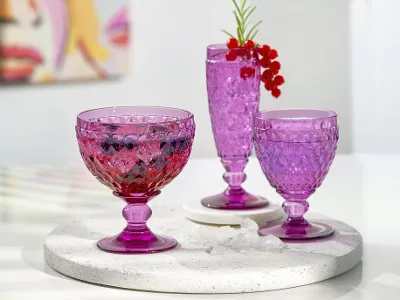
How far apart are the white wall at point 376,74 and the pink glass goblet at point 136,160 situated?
12.3ft

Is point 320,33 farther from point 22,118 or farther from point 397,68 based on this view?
point 22,118

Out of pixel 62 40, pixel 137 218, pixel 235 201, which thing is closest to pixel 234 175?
pixel 235 201

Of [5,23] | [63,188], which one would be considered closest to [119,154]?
[63,188]

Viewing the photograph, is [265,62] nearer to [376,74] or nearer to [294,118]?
[294,118]

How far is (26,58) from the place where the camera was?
4523 millimetres

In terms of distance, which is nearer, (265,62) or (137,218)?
(137,218)

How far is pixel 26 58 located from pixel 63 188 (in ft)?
9.38

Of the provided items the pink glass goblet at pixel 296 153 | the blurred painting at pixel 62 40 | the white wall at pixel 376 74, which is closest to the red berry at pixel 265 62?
the pink glass goblet at pixel 296 153

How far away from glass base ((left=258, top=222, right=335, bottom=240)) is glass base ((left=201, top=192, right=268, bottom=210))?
14 centimetres

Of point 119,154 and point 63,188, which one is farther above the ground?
point 119,154

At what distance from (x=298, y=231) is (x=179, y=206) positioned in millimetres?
289

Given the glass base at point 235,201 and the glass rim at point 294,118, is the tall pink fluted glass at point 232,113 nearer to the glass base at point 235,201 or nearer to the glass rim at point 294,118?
the glass base at point 235,201

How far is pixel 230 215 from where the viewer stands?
4.76 feet

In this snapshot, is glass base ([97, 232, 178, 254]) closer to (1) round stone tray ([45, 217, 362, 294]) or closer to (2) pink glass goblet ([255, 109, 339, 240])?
(1) round stone tray ([45, 217, 362, 294])
